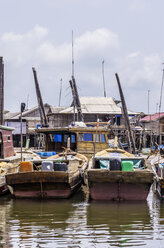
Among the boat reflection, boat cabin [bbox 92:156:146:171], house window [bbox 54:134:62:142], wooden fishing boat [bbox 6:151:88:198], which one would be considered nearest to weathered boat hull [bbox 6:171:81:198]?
wooden fishing boat [bbox 6:151:88:198]

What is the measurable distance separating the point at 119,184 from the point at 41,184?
2.68 metres

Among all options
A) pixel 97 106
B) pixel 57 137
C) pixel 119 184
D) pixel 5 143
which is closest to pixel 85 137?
pixel 57 137

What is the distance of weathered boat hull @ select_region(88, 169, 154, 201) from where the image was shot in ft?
44.0

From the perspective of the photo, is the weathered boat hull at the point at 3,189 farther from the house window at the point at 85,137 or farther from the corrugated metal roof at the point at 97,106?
the corrugated metal roof at the point at 97,106

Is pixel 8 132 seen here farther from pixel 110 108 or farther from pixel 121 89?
pixel 110 108

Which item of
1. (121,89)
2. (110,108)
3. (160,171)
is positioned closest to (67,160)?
(160,171)

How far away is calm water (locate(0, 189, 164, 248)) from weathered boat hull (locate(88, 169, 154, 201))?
373 millimetres

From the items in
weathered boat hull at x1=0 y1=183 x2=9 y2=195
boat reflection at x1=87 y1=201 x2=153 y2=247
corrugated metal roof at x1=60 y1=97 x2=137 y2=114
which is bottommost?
boat reflection at x1=87 y1=201 x2=153 y2=247

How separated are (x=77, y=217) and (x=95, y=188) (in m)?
2.34

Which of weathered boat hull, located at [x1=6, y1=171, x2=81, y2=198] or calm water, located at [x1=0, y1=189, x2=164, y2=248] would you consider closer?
calm water, located at [x1=0, y1=189, x2=164, y2=248]

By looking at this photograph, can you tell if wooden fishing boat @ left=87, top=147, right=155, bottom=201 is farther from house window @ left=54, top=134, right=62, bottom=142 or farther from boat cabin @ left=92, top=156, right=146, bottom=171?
house window @ left=54, top=134, right=62, bottom=142

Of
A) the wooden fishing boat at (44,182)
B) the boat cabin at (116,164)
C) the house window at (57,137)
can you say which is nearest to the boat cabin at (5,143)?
the wooden fishing boat at (44,182)

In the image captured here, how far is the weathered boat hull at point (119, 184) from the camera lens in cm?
1341

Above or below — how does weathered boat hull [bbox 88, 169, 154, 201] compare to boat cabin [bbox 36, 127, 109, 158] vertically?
below
